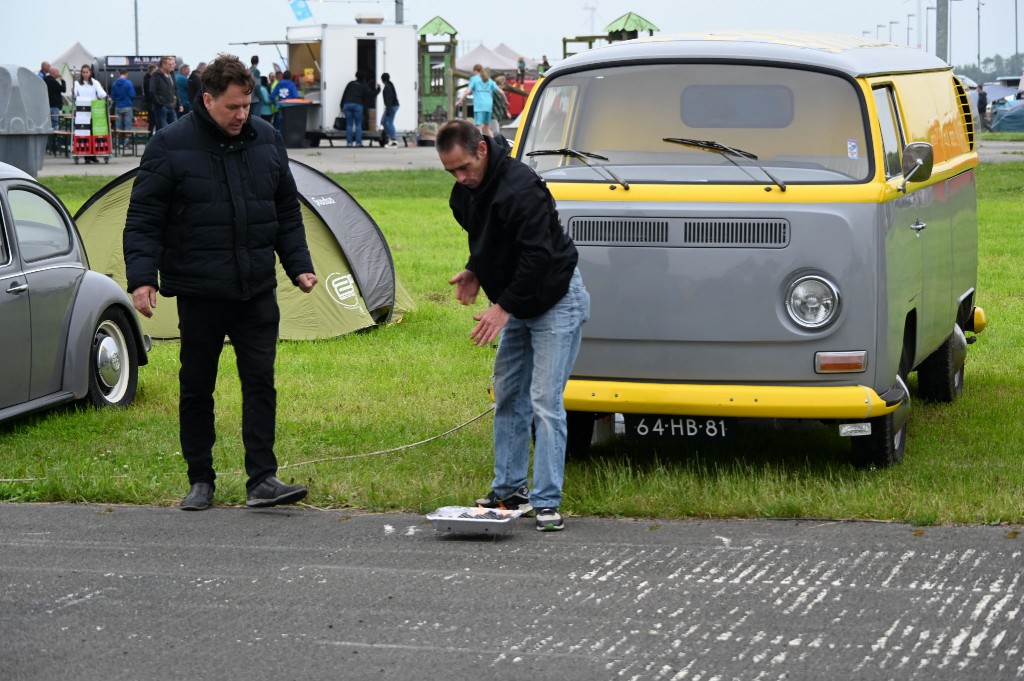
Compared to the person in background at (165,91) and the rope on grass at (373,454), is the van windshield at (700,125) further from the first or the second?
the person in background at (165,91)

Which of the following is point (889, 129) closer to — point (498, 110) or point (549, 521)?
point (549, 521)

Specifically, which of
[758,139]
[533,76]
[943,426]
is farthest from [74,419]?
[533,76]

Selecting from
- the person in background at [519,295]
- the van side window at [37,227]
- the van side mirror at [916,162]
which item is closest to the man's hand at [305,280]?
the person in background at [519,295]

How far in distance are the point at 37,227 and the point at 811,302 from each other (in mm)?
4696

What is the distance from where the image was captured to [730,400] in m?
6.98

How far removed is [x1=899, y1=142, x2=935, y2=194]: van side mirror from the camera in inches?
287

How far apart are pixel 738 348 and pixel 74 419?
4.25 meters

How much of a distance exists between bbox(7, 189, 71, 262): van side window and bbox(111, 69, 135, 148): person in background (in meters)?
26.2

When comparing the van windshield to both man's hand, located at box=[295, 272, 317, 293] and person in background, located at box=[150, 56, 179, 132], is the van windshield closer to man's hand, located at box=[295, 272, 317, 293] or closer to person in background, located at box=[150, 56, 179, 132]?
man's hand, located at box=[295, 272, 317, 293]

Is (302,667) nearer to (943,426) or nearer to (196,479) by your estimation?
(196,479)

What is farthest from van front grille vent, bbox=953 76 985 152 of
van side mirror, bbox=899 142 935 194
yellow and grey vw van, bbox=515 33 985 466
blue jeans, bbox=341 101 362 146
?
blue jeans, bbox=341 101 362 146

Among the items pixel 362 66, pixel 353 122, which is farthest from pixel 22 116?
pixel 362 66

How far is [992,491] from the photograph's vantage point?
274 inches

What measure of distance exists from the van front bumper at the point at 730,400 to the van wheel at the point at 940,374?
2391 millimetres
